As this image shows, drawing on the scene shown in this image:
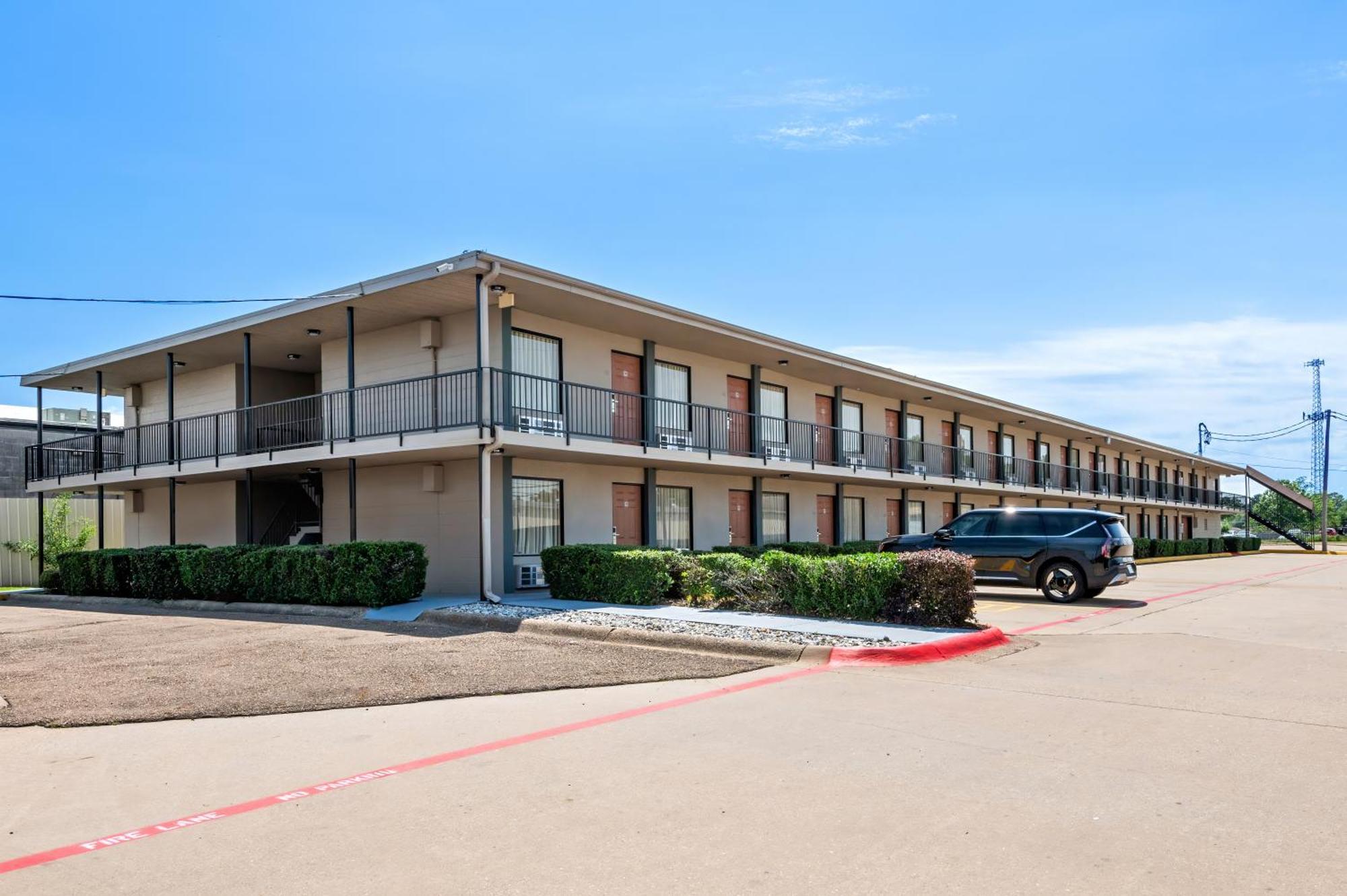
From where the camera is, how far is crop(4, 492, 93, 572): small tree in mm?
27062

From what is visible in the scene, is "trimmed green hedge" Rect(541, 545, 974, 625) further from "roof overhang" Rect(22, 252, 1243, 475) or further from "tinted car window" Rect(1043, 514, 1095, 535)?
"tinted car window" Rect(1043, 514, 1095, 535)

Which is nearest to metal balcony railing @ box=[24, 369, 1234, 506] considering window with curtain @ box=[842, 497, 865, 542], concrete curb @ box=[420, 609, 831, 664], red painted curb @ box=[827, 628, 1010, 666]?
window with curtain @ box=[842, 497, 865, 542]

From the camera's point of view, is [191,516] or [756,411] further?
[191,516]

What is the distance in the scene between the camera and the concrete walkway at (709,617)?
1160 cm

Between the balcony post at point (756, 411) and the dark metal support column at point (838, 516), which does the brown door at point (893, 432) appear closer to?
the dark metal support column at point (838, 516)

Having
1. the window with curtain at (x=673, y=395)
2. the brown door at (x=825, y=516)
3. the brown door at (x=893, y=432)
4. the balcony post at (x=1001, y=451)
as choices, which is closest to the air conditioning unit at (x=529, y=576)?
the window with curtain at (x=673, y=395)

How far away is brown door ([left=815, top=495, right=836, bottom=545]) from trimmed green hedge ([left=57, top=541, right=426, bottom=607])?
45.8ft

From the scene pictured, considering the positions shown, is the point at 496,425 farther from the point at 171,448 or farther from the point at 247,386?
the point at 171,448

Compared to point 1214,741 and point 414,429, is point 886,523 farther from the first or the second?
point 1214,741

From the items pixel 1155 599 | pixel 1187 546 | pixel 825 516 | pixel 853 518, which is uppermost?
pixel 825 516

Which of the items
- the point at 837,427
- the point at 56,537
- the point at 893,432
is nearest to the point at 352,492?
the point at 56,537

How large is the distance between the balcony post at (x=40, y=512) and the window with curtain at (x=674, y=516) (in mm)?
15865

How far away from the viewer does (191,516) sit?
2536 cm

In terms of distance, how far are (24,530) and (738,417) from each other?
20324mm
